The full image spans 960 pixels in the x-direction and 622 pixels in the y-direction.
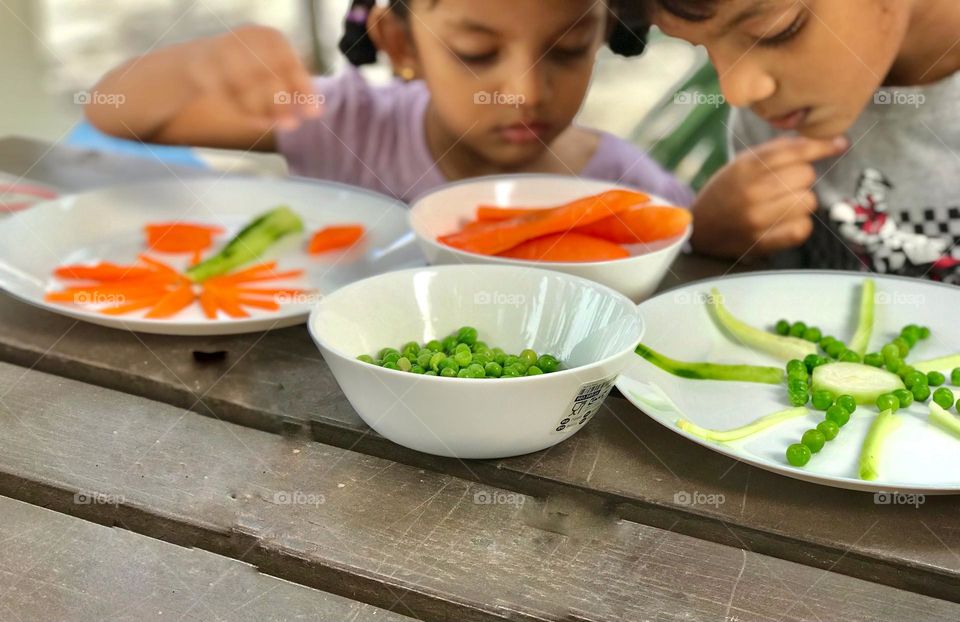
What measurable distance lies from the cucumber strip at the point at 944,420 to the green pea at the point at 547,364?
1.34 feet

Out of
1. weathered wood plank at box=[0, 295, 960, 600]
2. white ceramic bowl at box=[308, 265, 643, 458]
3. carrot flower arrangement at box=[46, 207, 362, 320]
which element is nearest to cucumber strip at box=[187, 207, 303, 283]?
carrot flower arrangement at box=[46, 207, 362, 320]

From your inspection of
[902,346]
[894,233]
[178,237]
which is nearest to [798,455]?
[902,346]

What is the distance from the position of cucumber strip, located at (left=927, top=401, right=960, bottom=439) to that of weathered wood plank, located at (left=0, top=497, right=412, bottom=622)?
0.61 metres

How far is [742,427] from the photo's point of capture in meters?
1.01

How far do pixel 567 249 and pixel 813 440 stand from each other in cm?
44

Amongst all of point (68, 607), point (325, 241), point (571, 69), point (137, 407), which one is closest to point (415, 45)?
point (571, 69)

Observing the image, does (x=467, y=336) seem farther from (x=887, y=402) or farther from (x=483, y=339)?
(x=887, y=402)

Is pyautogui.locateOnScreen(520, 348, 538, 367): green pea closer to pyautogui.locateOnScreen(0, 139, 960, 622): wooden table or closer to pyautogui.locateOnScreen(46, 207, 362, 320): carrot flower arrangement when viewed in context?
pyautogui.locateOnScreen(0, 139, 960, 622): wooden table

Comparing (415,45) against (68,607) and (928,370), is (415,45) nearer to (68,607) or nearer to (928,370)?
(928,370)

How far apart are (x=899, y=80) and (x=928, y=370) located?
627 mm

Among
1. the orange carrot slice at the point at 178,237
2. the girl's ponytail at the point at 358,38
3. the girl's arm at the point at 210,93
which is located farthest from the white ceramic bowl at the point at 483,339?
the girl's arm at the point at 210,93

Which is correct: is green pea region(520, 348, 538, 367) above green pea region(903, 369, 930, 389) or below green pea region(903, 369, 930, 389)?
above

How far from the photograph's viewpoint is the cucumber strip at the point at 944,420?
3.32 feet

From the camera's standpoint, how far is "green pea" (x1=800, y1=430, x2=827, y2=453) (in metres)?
0.96
